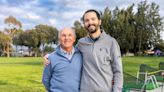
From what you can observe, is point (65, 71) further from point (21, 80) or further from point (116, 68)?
point (21, 80)

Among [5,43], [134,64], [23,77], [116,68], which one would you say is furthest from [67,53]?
[5,43]

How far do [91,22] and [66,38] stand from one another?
278 millimetres

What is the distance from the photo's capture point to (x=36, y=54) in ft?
298

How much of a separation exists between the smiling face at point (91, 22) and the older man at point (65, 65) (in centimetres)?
18

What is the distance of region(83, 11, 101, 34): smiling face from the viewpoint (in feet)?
11.9

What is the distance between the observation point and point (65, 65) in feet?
11.8

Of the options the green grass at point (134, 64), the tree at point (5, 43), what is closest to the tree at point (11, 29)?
the tree at point (5, 43)

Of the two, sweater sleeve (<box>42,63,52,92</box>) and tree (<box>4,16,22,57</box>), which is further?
tree (<box>4,16,22,57</box>)

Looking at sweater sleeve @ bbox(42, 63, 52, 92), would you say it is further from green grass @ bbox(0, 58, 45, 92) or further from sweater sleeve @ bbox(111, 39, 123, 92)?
green grass @ bbox(0, 58, 45, 92)

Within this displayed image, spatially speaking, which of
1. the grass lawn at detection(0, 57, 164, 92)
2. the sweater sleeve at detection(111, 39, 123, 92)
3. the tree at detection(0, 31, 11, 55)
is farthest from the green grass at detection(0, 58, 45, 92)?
Result: the tree at detection(0, 31, 11, 55)

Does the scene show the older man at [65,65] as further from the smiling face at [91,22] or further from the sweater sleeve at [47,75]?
the smiling face at [91,22]

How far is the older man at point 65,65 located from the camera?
3.61m

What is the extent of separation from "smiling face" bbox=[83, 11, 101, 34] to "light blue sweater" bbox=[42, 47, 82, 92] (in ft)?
0.85

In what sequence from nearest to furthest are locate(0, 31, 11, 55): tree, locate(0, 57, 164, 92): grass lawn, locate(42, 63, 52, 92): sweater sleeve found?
locate(42, 63, 52, 92): sweater sleeve < locate(0, 57, 164, 92): grass lawn < locate(0, 31, 11, 55): tree
